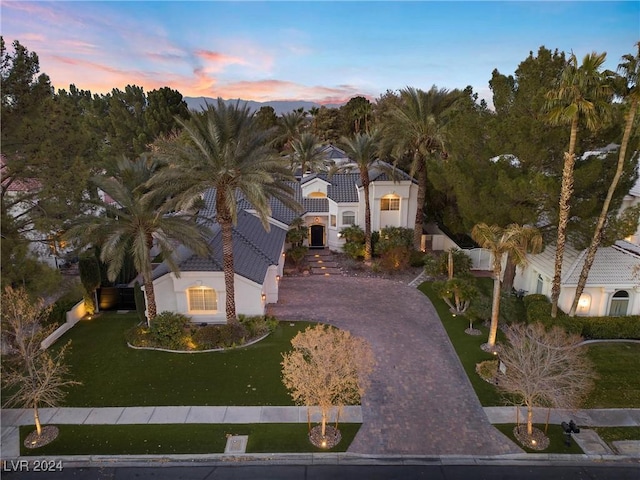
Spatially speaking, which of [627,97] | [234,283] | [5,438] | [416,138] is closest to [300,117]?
[416,138]

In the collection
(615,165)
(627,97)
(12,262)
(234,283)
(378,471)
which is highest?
(627,97)

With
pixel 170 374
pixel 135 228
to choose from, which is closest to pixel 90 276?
pixel 135 228

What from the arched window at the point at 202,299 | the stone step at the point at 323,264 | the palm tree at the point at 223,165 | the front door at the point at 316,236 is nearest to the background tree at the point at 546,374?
the palm tree at the point at 223,165

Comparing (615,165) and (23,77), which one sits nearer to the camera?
(23,77)

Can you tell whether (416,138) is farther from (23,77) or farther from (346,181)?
(23,77)

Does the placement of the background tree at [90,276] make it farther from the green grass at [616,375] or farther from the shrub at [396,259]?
the green grass at [616,375]

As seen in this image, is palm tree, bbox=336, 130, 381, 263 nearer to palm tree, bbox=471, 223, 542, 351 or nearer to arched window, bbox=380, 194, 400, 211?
arched window, bbox=380, 194, 400, 211

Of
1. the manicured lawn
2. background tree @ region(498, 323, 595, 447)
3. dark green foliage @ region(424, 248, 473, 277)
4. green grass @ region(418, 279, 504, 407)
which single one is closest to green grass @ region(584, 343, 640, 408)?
background tree @ region(498, 323, 595, 447)

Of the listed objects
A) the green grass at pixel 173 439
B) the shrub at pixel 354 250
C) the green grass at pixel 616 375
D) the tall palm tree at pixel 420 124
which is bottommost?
the green grass at pixel 173 439
